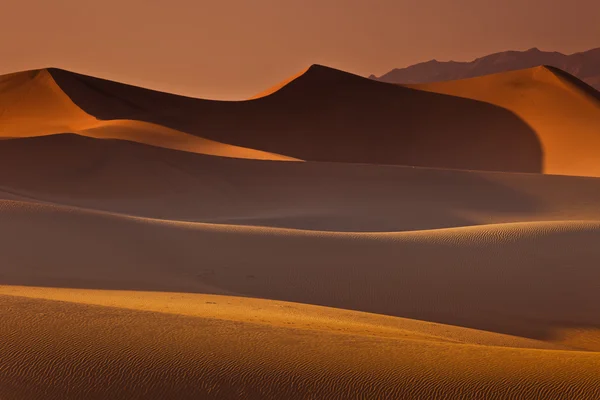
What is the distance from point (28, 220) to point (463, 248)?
7115mm

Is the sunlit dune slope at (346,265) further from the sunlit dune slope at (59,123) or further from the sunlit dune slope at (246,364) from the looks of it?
the sunlit dune slope at (59,123)

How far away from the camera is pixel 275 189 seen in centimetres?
2944

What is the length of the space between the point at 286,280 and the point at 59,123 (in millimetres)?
45191

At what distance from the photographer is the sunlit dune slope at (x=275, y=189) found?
79.4ft

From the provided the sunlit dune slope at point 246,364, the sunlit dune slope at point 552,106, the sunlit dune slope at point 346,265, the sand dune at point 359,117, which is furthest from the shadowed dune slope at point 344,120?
the sunlit dune slope at point 246,364

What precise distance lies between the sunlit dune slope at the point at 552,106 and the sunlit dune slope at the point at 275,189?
50.5 feet

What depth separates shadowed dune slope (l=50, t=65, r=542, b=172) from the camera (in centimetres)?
5112

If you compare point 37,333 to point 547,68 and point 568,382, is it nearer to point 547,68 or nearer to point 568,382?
point 568,382

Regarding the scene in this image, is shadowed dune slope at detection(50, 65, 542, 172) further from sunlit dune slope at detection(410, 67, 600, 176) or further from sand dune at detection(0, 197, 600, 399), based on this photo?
sand dune at detection(0, 197, 600, 399)

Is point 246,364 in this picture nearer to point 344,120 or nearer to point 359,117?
point 344,120

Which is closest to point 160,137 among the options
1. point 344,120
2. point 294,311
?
point 344,120

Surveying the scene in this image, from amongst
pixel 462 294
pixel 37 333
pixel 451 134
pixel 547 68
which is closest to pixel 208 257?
pixel 462 294

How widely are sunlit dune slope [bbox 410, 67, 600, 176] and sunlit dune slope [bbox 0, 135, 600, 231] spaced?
15.4 m

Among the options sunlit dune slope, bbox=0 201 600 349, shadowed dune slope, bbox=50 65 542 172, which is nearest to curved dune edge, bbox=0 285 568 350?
sunlit dune slope, bbox=0 201 600 349
